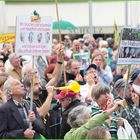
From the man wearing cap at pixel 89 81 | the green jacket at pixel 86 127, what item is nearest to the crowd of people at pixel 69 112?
the green jacket at pixel 86 127

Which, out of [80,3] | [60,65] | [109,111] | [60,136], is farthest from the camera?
[80,3]

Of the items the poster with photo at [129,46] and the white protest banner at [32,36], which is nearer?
the white protest banner at [32,36]

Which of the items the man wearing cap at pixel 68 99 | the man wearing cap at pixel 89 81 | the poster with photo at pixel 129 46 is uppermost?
the poster with photo at pixel 129 46

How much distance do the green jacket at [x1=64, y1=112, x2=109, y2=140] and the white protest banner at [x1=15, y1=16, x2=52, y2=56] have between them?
158 centimetres

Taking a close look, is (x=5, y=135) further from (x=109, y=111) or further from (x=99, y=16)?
(x=99, y=16)

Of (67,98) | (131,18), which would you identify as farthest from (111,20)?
(67,98)

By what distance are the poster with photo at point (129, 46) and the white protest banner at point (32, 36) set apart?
89 centimetres

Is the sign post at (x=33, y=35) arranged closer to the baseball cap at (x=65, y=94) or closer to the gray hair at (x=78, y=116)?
the baseball cap at (x=65, y=94)

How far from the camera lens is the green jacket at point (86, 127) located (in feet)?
22.5

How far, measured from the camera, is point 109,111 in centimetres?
715

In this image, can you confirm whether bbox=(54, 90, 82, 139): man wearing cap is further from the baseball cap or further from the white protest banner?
the white protest banner

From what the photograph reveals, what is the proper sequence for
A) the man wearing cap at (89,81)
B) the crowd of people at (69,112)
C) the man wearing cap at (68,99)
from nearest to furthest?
the crowd of people at (69,112), the man wearing cap at (68,99), the man wearing cap at (89,81)

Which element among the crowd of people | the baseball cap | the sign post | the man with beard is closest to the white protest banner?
the sign post

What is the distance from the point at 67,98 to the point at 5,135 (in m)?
1.19
